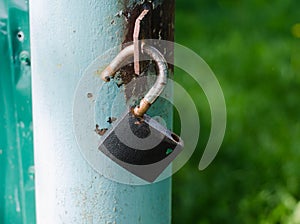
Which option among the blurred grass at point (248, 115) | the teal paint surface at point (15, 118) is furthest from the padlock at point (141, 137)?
the blurred grass at point (248, 115)

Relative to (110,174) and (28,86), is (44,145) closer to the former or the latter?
(110,174)

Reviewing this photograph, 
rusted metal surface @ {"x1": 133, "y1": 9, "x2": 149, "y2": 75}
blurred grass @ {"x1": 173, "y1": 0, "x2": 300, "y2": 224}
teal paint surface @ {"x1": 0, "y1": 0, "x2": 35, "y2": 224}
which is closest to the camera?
rusted metal surface @ {"x1": 133, "y1": 9, "x2": 149, "y2": 75}

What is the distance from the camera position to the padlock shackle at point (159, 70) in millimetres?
1249

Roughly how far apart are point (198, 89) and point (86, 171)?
9.85 feet

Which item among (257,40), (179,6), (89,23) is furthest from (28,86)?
(179,6)

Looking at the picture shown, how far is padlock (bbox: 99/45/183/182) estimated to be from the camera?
1253mm

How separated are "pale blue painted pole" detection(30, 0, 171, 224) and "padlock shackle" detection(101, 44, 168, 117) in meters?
0.03

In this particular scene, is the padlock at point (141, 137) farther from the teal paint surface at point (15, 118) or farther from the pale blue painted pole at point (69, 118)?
the teal paint surface at point (15, 118)

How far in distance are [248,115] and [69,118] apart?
2718 mm

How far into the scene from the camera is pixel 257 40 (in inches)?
199

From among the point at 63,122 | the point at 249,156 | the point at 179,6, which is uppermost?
the point at 63,122

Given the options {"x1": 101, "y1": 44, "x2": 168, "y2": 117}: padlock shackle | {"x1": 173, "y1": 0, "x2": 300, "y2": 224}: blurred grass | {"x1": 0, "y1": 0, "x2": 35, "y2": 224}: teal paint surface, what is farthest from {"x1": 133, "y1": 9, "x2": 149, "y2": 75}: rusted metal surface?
{"x1": 173, "y1": 0, "x2": 300, "y2": 224}: blurred grass

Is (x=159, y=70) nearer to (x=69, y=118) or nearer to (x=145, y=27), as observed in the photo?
(x=145, y=27)

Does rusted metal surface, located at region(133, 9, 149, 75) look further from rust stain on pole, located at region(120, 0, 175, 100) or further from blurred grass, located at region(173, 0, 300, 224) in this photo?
blurred grass, located at region(173, 0, 300, 224)
